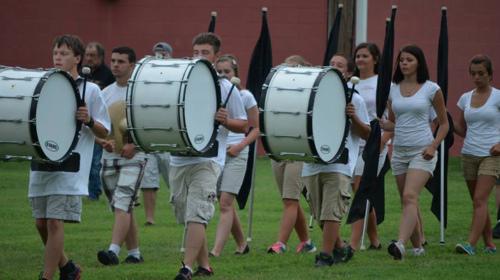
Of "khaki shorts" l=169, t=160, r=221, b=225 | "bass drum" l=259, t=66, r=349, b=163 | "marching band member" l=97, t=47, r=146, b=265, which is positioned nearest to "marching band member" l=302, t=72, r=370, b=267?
"bass drum" l=259, t=66, r=349, b=163

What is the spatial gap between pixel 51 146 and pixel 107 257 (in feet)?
6.90

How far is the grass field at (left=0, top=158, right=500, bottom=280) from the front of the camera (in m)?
10.5

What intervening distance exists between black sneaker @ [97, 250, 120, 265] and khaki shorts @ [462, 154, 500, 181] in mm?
3683

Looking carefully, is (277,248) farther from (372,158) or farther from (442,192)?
(442,192)

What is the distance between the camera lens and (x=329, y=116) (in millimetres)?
10406

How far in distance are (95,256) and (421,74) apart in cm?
348

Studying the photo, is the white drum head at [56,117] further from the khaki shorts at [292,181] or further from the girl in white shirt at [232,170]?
the khaki shorts at [292,181]

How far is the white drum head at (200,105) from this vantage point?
952 centimetres

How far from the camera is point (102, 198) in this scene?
17.9 meters

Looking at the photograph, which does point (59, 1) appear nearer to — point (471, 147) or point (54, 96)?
point (471, 147)

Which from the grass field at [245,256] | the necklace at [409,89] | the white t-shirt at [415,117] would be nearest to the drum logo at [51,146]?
the grass field at [245,256]

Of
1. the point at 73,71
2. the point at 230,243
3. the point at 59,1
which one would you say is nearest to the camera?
the point at 73,71

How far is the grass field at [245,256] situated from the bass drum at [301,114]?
1033 millimetres

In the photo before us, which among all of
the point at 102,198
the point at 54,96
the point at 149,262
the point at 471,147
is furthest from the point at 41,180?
the point at 102,198
